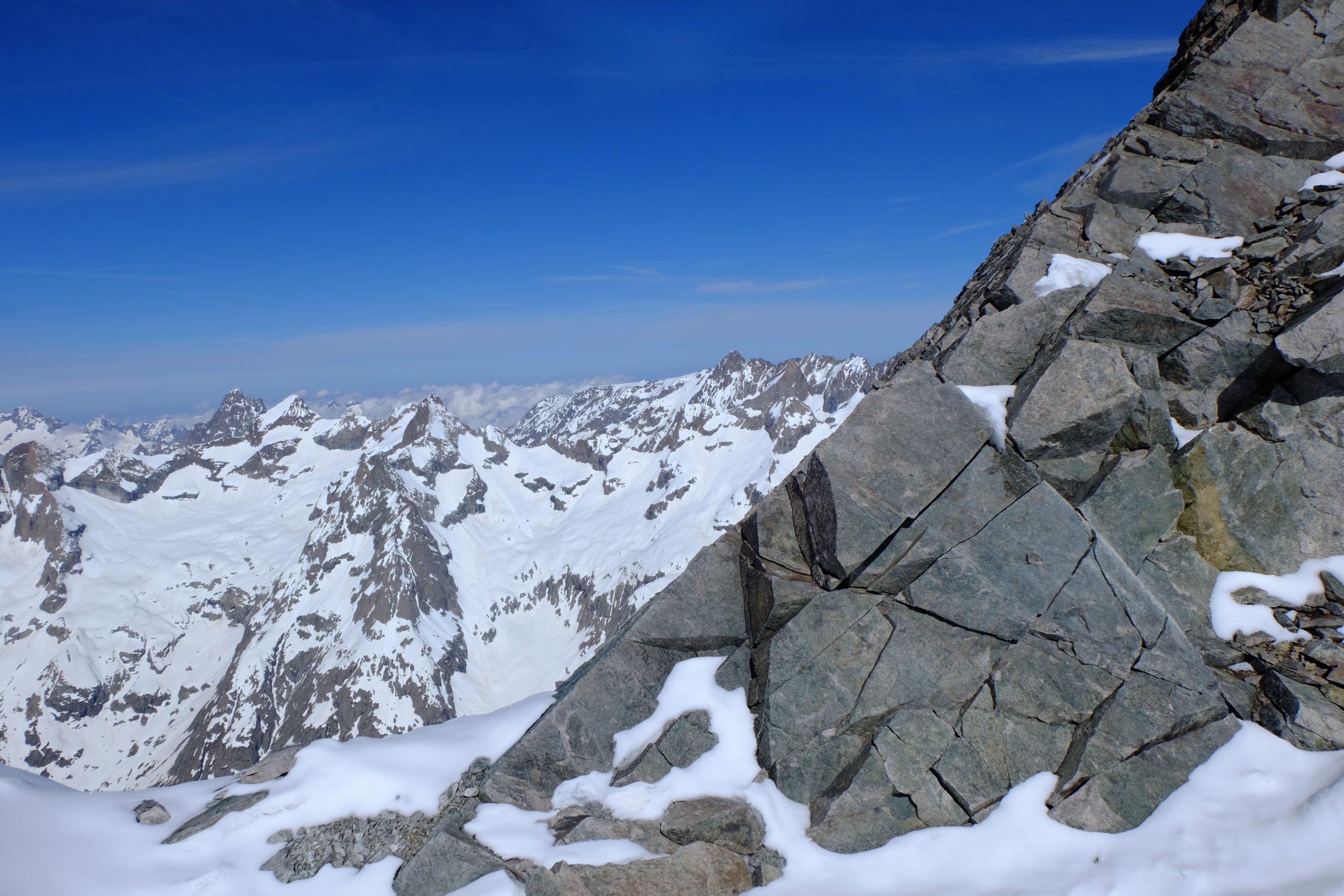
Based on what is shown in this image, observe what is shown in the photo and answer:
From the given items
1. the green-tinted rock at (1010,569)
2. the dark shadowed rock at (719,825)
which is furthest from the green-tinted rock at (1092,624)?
the dark shadowed rock at (719,825)

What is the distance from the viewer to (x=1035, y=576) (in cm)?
1534

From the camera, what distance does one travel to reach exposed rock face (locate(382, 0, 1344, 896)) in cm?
1385

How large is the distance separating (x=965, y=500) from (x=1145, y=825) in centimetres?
702

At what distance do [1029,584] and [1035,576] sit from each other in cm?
23

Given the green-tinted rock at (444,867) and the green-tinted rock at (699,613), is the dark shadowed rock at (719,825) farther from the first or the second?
the green-tinted rock at (699,613)


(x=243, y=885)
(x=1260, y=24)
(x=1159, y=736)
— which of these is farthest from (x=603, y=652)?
(x=1260, y=24)

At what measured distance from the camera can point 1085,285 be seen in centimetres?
1848

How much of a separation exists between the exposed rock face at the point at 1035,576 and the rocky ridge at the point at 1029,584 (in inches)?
2.3

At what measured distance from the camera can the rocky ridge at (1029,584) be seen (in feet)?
45.4

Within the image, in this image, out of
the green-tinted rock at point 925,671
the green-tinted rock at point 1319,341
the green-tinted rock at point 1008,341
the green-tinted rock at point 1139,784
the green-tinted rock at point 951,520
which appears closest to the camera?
the green-tinted rock at point 1139,784

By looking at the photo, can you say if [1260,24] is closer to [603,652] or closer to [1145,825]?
[1145,825]

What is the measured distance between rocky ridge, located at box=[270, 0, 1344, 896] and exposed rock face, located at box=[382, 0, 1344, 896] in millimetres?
57

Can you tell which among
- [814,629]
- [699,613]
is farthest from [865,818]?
[699,613]

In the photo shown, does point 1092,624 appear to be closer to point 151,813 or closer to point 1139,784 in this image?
point 1139,784
